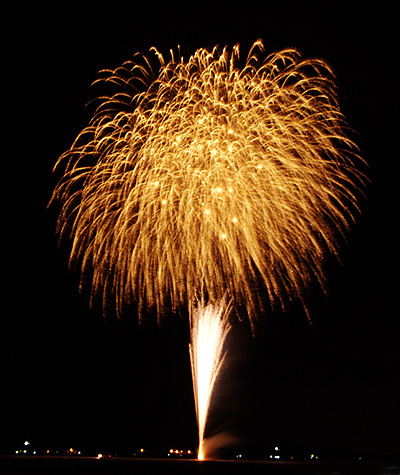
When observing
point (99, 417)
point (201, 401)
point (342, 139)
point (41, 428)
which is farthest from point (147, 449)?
point (342, 139)

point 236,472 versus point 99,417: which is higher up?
point 99,417

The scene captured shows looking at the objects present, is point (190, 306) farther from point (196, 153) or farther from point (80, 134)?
point (80, 134)

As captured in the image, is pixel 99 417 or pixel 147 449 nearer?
pixel 147 449

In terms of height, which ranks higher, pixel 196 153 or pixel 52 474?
pixel 196 153

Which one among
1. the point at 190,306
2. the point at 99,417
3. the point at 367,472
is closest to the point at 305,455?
the point at 99,417

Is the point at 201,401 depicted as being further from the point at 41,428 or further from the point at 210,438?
the point at 41,428

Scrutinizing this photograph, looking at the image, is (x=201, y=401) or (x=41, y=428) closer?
(x=201, y=401)

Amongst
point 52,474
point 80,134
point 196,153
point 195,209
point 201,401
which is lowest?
point 52,474

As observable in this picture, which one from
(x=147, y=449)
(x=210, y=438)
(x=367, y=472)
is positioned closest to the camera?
(x=367, y=472)

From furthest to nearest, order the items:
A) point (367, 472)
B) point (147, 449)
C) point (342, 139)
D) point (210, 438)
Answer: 1. point (147, 449)
2. point (210, 438)
3. point (342, 139)
4. point (367, 472)
